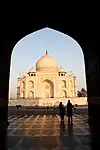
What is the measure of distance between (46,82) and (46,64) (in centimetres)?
436

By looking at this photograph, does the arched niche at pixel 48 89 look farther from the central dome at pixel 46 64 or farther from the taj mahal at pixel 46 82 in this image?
the central dome at pixel 46 64

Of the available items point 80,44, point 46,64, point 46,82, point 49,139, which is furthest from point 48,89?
point 49,139

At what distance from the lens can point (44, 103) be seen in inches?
1966

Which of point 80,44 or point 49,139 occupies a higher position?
point 80,44

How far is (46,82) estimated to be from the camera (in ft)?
188

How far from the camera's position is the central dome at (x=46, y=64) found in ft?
183

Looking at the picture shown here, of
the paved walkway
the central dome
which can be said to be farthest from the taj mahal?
the paved walkway

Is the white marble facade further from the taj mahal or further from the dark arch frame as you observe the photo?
the dark arch frame

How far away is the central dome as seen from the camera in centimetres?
5569

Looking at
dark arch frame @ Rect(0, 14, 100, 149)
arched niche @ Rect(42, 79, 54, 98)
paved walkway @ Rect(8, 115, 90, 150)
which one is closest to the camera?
paved walkway @ Rect(8, 115, 90, 150)

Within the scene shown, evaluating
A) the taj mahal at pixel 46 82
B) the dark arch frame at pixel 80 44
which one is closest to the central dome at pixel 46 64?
the taj mahal at pixel 46 82

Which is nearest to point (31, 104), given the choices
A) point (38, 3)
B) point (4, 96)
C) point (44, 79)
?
point (44, 79)

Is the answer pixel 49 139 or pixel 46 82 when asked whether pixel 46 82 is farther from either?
pixel 49 139

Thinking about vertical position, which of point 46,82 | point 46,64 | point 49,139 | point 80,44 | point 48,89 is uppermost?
point 46,64
